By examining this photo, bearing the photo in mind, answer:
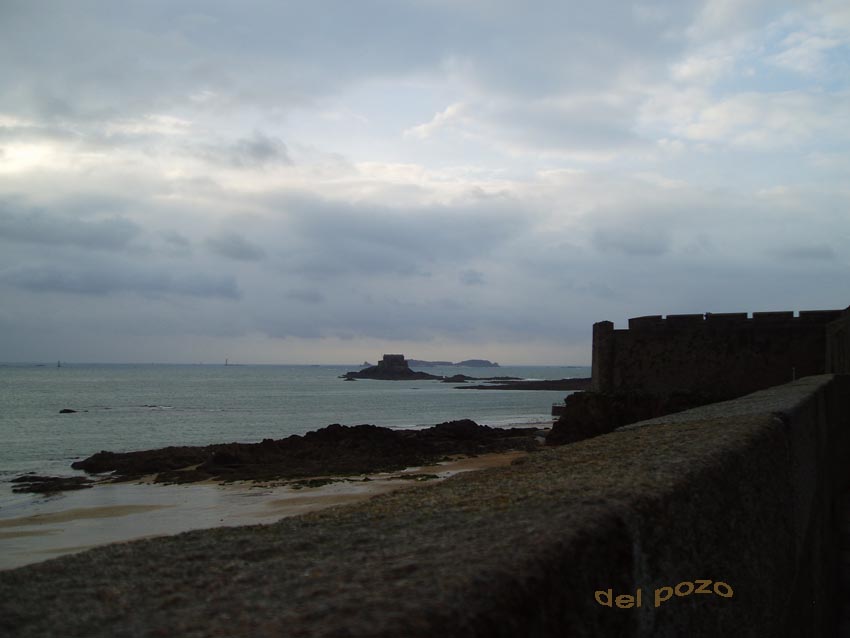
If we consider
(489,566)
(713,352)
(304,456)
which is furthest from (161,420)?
(489,566)

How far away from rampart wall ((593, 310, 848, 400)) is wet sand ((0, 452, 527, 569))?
4667 mm

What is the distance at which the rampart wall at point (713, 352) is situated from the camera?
1627cm

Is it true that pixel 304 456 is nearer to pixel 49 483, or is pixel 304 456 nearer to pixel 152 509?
pixel 49 483

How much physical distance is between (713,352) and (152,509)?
13345 mm

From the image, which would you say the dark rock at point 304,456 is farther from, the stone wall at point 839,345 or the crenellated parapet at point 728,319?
the stone wall at point 839,345

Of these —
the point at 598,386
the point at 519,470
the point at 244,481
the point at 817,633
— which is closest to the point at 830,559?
the point at 817,633

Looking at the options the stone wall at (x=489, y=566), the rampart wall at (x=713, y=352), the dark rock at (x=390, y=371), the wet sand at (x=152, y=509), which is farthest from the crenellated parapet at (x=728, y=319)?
the dark rock at (x=390, y=371)

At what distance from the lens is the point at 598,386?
19266 mm

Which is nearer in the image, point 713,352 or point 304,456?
point 713,352

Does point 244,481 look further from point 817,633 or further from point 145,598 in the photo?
point 145,598

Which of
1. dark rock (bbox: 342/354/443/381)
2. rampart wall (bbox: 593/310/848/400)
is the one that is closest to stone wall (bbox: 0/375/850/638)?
rampart wall (bbox: 593/310/848/400)

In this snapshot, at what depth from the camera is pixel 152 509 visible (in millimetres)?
16016

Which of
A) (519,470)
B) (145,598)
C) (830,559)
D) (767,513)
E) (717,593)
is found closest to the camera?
(145,598)

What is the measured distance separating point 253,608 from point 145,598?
0.26 metres
